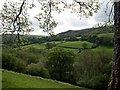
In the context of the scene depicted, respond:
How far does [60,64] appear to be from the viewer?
67312 millimetres

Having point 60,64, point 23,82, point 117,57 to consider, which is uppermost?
point 117,57

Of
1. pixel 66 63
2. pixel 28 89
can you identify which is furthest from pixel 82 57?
pixel 28 89

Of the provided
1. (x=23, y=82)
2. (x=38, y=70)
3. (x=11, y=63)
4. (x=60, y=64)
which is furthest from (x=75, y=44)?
(x=23, y=82)

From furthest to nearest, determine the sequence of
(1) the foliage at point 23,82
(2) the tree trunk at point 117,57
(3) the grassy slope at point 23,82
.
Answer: (3) the grassy slope at point 23,82
(1) the foliage at point 23,82
(2) the tree trunk at point 117,57

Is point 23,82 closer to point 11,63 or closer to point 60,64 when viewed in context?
point 11,63

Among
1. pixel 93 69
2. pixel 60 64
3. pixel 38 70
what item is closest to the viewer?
pixel 93 69

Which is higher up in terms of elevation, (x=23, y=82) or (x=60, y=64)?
(x=23, y=82)

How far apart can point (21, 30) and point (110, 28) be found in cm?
274

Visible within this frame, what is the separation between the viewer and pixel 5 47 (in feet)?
26.7

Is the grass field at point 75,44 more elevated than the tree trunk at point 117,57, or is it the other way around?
the tree trunk at point 117,57

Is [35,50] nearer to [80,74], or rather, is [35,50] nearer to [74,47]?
[74,47]

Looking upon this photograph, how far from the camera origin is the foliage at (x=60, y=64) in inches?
2517

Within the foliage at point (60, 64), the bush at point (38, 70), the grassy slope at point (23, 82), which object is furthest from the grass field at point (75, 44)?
the grassy slope at point (23, 82)

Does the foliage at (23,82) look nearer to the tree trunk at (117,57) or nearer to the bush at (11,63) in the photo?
the bush at (11,63)
